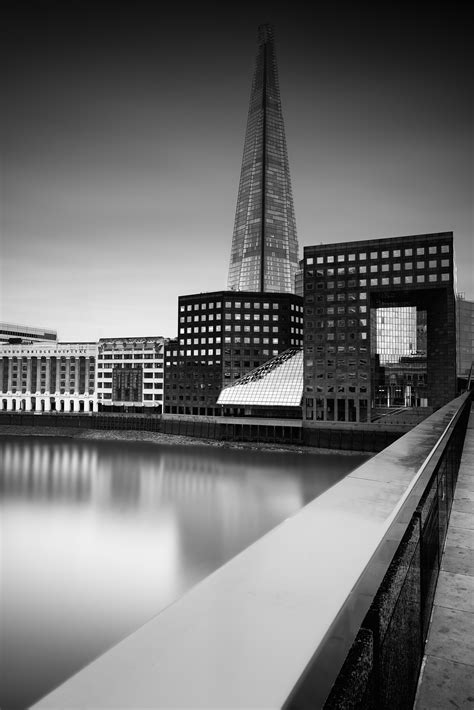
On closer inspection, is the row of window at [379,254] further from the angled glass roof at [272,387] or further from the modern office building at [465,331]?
the modern office building at [465,331]

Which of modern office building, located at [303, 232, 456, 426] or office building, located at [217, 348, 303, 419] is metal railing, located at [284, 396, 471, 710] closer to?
modern office building, located at [303, 232, 456, 426]

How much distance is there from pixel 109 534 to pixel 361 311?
63576 millimetres

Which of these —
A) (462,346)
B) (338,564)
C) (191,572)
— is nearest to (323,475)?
(191,572)

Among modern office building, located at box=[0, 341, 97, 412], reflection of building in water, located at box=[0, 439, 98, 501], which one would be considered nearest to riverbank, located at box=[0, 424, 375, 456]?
reflection of building in water, located at box=[0, 439, 98, 501]

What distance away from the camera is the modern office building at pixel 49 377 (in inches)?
5177

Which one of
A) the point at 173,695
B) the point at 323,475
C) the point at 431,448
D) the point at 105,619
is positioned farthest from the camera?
the point at 323,475

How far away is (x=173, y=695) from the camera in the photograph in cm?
170

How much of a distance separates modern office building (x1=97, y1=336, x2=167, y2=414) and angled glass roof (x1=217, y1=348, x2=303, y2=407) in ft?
99.4

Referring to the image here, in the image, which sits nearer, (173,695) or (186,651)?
(173,695)

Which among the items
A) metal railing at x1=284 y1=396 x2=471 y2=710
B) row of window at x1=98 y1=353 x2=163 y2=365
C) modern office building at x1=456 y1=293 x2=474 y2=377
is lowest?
metal railing at x1=284 y1=396 x2=471 y2=710

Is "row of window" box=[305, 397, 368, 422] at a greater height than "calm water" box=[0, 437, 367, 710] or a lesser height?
greater

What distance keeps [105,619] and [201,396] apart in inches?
3526

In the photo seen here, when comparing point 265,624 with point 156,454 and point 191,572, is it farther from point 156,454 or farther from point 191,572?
point 156,454

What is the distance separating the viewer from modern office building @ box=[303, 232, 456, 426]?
280 feet
